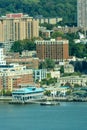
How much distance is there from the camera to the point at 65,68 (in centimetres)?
4584

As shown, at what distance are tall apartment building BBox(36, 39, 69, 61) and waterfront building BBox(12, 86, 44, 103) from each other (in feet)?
28.1

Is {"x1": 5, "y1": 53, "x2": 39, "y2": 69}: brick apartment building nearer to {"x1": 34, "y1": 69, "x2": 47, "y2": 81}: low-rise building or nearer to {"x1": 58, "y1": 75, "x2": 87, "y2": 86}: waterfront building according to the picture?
{"x1": 34, "y1": 69, "x2": 47, "y2": 81}: low-rise building

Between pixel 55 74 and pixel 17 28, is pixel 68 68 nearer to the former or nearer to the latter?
pixel 55 74

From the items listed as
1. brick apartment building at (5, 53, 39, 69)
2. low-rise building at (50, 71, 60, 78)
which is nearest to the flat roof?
low-rise building at (50, 71, 60, 78)

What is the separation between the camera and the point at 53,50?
48.2 metres

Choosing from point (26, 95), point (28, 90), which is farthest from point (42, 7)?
point (26, 95)

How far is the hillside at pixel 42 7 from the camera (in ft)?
211

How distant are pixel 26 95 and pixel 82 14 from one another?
1974cm

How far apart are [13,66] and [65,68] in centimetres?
303

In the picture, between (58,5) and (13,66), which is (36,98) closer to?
(13,66)

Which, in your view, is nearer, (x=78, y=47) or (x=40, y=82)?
(x=40, y=82)

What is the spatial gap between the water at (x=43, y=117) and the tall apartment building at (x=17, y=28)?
47.3ft

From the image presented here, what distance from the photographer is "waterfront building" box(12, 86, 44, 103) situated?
127 feet

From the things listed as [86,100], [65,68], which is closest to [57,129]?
[86,100]
